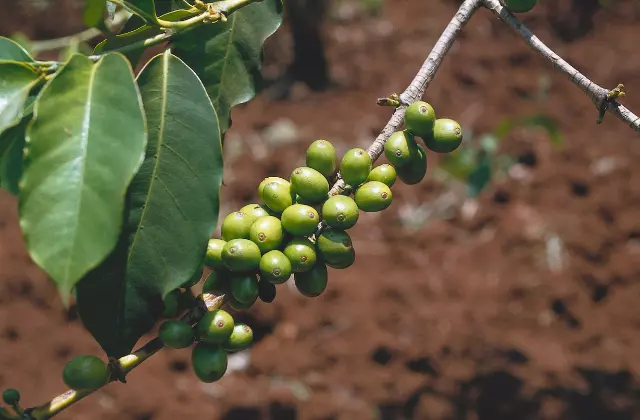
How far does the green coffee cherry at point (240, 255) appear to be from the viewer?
47.7 inches

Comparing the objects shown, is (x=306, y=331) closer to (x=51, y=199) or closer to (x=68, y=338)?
(x=68, y=338)

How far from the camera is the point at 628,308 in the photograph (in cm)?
376

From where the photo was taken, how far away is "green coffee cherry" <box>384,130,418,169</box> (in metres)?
1.34

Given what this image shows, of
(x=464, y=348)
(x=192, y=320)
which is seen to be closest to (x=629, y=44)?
(x=464, y=348)

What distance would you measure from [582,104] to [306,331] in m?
2.92

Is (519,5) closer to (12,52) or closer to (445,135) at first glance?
(445,135)

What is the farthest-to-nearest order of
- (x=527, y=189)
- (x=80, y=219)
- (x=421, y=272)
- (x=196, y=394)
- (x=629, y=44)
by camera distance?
(x=629, y=44)
(x=527, y=189)
(x=421, y=272)
(x=196, y=394)
(x=80, y=219)

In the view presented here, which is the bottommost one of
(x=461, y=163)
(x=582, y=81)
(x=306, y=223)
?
(x=461, y=163)

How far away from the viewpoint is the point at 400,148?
1.34 m

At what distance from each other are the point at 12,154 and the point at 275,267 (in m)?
0.55

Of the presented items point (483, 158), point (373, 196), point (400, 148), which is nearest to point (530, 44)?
point (400, 148)

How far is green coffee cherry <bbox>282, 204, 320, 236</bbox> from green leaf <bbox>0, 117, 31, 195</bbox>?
0.48m

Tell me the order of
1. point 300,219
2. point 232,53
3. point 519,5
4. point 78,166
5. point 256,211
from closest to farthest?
point 78,166 → point 300,219 → point 256,211 → point 519,5 → point 232,53

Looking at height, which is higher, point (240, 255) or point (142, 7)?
point (142, 7)
